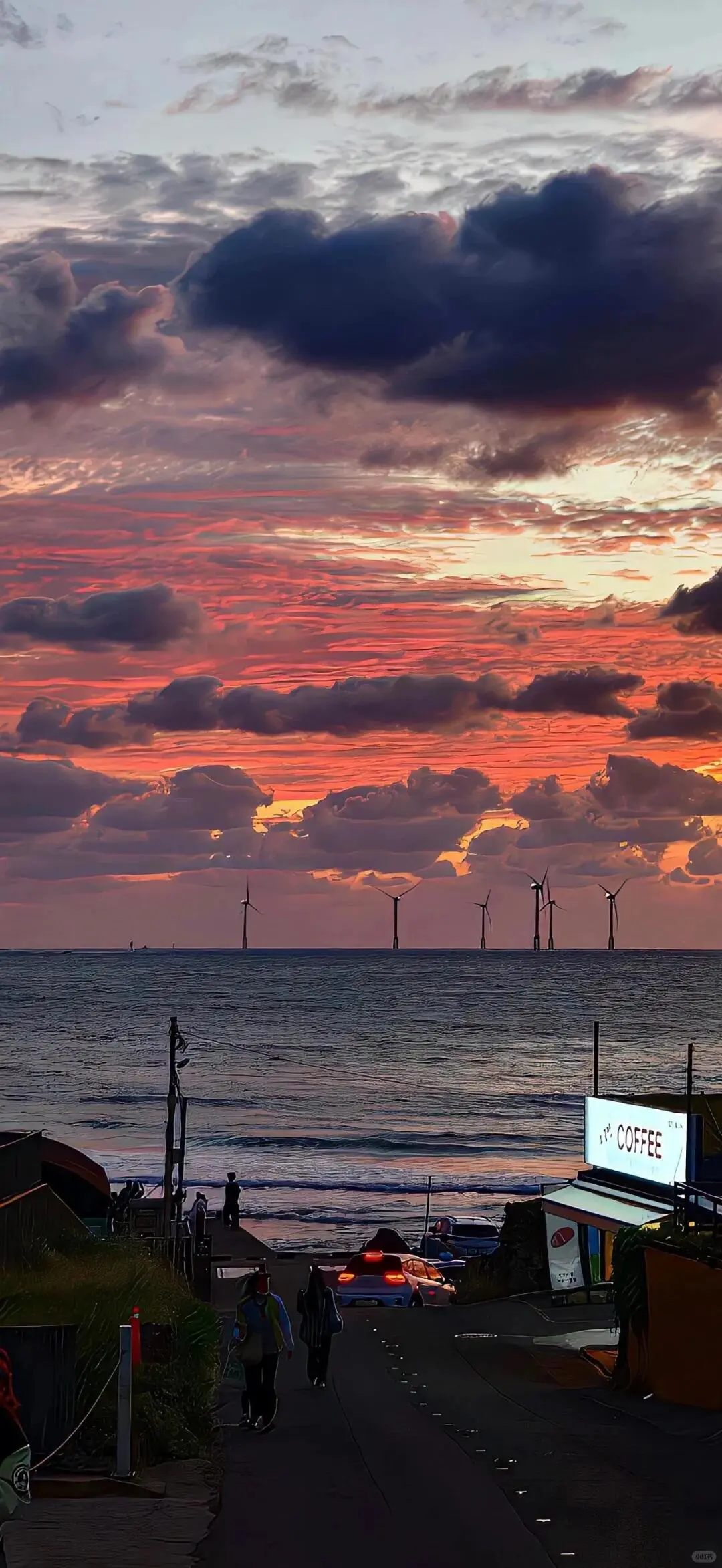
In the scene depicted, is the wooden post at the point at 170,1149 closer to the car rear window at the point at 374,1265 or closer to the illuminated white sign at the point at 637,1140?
the car rear window at the point at 374,1265

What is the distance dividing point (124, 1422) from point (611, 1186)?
18.6 meters

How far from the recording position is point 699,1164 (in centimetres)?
2625

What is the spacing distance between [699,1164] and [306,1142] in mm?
55667

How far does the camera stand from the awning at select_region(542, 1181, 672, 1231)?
87.0 ft

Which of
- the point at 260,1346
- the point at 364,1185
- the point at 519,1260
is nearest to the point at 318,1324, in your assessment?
the point at 260,1346

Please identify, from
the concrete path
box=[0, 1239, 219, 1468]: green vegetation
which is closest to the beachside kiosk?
the concrete path

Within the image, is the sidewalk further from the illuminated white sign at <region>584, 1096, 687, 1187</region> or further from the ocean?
the ocean

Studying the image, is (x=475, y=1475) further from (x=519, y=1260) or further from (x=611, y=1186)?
(x=519, y=1260)

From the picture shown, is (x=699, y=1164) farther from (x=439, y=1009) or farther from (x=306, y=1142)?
(x=439, y=1009)

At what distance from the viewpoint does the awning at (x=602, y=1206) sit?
87.0 feet

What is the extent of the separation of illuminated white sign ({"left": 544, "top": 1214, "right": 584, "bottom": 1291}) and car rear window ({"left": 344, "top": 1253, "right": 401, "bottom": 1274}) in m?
5.79

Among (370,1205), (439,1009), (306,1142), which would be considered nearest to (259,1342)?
(370,1205)

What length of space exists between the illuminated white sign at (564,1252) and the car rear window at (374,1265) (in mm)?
5785

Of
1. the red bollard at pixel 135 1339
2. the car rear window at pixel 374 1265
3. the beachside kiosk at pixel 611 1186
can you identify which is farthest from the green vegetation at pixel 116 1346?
the car rear window at pixel 374 1265
